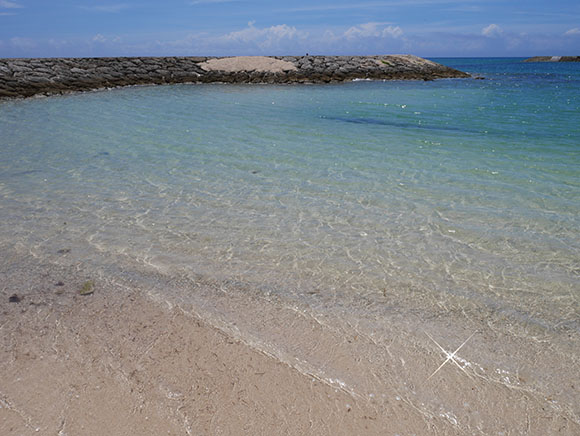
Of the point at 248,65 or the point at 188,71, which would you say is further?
the point at 248,65

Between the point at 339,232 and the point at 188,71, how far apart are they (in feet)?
101

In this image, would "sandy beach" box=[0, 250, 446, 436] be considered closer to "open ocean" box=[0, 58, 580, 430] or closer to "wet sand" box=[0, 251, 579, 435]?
"wet sand" box=[0, 251, 579, 435]

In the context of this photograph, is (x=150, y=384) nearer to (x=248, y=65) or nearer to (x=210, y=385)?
(x=210, y=385)

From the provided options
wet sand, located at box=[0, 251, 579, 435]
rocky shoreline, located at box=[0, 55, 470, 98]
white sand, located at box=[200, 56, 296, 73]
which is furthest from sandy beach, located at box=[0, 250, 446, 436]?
white sand, located at box=[200, 56, 296, 73]

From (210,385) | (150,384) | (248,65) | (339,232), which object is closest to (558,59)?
(248,65)

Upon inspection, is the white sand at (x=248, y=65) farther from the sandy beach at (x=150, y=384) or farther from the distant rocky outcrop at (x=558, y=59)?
the distant rocky outcrop at (x=558, y=59)

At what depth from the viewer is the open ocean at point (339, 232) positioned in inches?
134

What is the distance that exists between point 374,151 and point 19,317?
776cm

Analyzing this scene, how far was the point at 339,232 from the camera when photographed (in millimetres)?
5363

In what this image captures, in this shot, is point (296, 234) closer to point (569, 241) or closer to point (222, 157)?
point (569, 241)

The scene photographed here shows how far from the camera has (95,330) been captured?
3.44 m

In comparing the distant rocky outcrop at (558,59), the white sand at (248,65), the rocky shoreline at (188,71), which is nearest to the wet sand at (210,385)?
the rocky shoreline at (188,71)

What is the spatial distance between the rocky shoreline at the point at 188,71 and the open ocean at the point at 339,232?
53.3 ft

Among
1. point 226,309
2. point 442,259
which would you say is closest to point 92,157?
point 226,309
